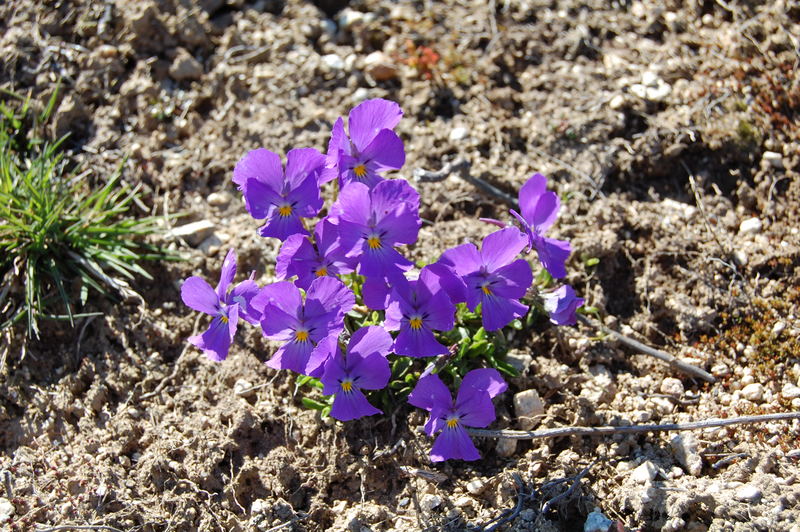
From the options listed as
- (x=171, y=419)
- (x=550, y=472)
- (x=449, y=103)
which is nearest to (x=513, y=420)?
(x=550, y=472)

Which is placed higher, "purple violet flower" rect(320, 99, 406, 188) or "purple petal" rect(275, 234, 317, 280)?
"purple violet flower" rect(320, 99, 406, 188)

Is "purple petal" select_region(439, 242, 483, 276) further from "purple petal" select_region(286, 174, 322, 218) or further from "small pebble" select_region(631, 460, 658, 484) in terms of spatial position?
"small pebble" select_region(631, 460, 658, 484)

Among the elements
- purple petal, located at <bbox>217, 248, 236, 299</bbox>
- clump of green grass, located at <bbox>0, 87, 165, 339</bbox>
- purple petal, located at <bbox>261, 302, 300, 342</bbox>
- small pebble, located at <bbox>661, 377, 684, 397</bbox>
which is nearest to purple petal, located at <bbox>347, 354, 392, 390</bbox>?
purple petal, located at <bbox>261, 302, 300, 342</bbox>

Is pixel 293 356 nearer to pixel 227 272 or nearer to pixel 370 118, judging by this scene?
pixel 227 272

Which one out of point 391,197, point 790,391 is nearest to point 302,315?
point 391,197

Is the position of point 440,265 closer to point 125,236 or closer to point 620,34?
point 125,236
